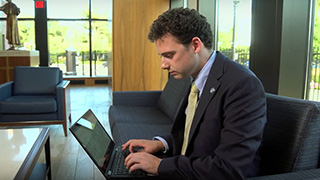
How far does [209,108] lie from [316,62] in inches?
46.5

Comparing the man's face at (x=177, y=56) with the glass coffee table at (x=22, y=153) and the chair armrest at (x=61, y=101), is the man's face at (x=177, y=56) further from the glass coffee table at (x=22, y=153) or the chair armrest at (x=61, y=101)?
the chair armrest at (x=61, y=101)

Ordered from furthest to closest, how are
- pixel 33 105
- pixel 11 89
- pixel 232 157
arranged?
pixel 11 89 < pixel 33 105 < pixel 232 157

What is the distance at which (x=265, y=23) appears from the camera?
1.95m

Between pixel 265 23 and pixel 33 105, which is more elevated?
pixel 265 23

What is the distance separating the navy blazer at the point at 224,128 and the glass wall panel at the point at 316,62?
1.04 metres

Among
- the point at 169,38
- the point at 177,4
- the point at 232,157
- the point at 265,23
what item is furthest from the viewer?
the point at 177,4

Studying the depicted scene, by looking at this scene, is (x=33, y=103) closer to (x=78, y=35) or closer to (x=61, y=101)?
(x=61, y=101)

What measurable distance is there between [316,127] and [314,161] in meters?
0.13

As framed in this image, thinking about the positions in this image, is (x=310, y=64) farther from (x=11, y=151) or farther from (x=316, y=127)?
(x=11, y=151)

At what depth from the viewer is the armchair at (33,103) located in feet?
10.6

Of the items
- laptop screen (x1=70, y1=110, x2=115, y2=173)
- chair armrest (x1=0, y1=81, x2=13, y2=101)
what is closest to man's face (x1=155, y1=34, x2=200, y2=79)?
laptop screen (x1=70, y1=110, x2=115, y2=173)

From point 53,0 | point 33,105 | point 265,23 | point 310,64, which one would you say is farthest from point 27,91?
point 53,0

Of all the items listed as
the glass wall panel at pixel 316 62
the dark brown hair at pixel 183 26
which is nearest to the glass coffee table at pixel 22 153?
the dark brown hair at pixel 183 26

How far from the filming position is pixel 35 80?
3750 millimetres
